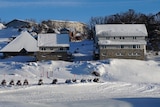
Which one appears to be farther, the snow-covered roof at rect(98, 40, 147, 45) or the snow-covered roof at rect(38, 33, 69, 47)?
the snow-covered roof at rect(38, 33, 69, 47)

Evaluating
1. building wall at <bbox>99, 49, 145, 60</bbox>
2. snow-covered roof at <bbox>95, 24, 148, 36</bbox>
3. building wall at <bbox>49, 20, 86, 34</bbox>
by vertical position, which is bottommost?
building wall at <bbox>99, 49, 145, 60</bbox>

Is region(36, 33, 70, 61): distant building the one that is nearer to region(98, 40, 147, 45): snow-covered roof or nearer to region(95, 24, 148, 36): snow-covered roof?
region(98, 40, 147, 45): snow-covered roof

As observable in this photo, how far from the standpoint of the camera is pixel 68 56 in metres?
60.1

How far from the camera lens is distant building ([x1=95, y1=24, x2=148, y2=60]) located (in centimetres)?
5847

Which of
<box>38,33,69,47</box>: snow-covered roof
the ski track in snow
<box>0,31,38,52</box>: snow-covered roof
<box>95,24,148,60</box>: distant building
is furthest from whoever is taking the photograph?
<box>0,31,38,52</box>: snow-covered roof

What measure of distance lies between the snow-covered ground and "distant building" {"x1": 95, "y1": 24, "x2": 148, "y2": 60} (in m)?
2.42

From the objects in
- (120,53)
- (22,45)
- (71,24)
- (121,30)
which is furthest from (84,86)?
(71,24)

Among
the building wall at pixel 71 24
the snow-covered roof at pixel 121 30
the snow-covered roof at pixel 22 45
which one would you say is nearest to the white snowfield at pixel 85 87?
the snow-covered roof at pixel 121 30

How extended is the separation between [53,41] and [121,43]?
9.49 m

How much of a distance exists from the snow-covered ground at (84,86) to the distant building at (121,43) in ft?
7.94

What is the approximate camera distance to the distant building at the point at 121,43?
5847 centimetres

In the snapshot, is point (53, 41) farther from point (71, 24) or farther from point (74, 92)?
point (71, 24)

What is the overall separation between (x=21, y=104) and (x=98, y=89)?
10.8 meters

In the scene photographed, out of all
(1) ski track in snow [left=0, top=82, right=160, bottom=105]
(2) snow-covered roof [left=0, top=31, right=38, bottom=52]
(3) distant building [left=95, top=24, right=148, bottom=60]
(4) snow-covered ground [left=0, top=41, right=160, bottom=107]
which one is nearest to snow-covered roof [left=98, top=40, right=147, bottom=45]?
(3) distant building [left=95, top=24, right=148, bottom=60]
